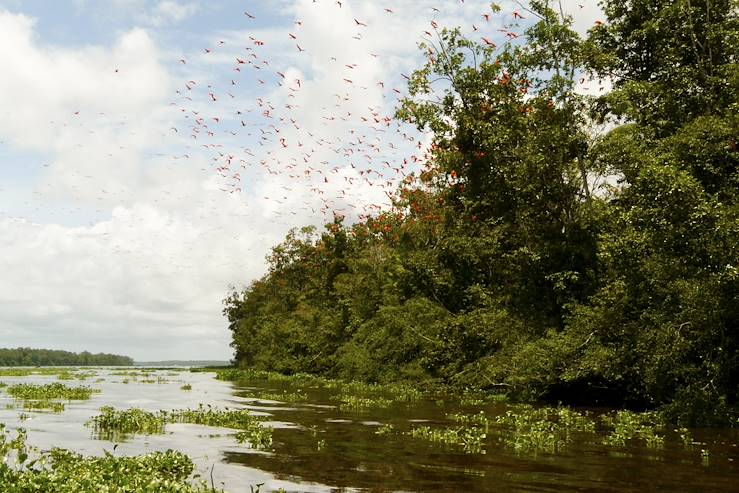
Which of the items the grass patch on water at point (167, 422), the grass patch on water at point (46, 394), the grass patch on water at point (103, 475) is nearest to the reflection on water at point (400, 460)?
the grass patch on water at point (167, 422)

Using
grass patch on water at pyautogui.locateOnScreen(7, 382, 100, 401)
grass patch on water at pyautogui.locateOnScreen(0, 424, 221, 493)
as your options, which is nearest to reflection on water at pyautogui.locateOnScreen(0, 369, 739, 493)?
grass patch on water at pyautogui.locateOnScreen(0, 424, 221, 493)

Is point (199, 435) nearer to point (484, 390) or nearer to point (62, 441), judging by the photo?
point (62, 441)

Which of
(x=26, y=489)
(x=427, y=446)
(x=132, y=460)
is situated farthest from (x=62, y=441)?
(x=427, y=446)

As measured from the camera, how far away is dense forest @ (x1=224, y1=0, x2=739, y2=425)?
2383 cm

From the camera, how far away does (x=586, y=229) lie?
36.1 metres

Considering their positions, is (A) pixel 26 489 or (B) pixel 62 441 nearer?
(A) pixel 26 489

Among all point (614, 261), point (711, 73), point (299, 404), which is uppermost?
point (711, 73)

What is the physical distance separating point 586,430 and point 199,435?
43.5 ft

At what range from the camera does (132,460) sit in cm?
1278

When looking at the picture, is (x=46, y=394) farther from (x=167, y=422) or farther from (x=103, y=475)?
(x=103, y=475)

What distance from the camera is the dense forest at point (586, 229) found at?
78.2 feet

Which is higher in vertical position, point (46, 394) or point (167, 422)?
point (167, 422)

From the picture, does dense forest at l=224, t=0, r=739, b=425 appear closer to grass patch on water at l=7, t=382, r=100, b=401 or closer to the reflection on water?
the reflection on water

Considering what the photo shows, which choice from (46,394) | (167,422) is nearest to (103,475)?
(167,422)
